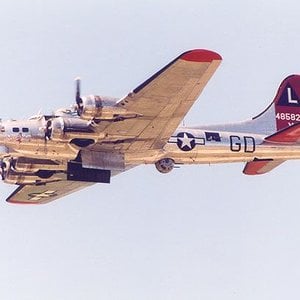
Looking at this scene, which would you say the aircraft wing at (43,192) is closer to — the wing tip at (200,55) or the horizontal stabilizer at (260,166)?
the horizontal stabilizer at (260,166)

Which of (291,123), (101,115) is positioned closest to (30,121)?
(101,115)

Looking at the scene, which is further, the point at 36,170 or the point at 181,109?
the point at 36,170

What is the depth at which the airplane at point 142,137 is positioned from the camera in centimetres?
2178

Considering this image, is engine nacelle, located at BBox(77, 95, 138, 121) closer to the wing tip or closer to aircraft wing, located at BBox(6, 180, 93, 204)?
the wing tip

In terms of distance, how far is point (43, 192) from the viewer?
29.0 meters

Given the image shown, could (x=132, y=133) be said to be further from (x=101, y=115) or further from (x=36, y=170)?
(x=36, y=170)

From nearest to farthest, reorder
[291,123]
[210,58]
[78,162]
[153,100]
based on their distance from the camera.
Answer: [210,58]
[153,100]
[78,162]
[291,123]

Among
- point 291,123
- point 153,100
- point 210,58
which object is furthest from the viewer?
point 291,123

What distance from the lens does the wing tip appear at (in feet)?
66.5

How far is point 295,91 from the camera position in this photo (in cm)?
2873

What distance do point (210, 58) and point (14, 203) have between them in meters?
11.8

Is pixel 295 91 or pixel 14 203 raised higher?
pixel 295 91

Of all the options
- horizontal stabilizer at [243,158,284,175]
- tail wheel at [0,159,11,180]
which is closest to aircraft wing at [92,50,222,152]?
tail wheel at [0,159,11,180]

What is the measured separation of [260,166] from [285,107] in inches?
104
